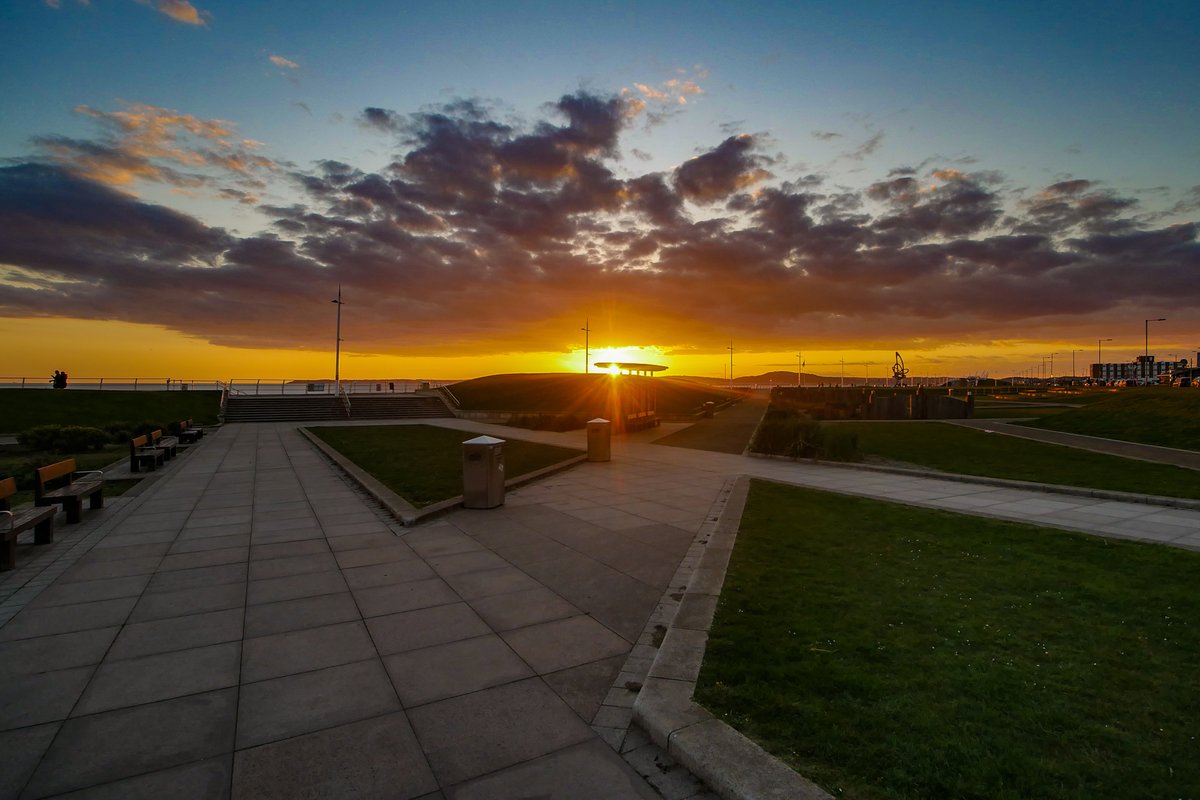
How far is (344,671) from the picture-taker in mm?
4465

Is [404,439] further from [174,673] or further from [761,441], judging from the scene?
[174,673]

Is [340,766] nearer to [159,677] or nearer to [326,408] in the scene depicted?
[159,677]

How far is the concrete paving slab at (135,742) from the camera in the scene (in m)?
3.26

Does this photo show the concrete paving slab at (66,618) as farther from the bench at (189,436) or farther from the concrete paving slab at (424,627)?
the bench at (189,436)

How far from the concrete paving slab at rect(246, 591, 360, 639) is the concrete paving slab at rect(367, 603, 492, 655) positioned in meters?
0.41

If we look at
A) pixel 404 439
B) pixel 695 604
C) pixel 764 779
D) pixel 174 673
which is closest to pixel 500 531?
pixel 695 604

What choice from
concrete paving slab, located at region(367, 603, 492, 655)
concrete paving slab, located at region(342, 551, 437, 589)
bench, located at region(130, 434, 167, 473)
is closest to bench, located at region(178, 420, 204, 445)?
bench, located at region(130, 434, 167, 473)

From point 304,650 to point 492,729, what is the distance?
211 cm

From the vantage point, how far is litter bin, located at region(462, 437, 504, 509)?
1005 centimetres

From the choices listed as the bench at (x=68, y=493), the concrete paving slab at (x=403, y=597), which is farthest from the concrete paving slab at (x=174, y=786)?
the bench at (x=68, y=493)

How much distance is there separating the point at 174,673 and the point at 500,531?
4665 mm

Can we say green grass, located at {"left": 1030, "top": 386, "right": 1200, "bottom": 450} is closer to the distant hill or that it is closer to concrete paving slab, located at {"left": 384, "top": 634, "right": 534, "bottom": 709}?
the distant hill

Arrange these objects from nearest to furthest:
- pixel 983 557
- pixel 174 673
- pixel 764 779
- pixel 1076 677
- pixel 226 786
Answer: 1. pixel 764 779
2. pixel 226 786
3. pixel 1076 677
4. pixel 174 673
5. pixel 983 557

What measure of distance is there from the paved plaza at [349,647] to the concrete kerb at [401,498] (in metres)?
0.28
